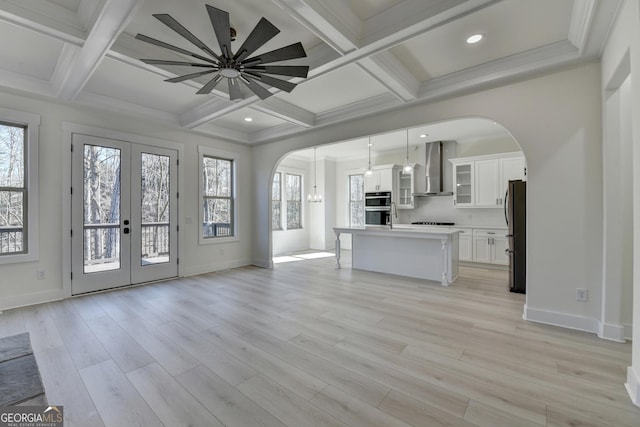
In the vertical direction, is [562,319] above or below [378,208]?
below

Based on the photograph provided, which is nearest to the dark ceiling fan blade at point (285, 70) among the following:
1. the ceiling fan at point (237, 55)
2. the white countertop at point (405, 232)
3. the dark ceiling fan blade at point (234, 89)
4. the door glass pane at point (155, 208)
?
the ceiling fan at point (237, 55)

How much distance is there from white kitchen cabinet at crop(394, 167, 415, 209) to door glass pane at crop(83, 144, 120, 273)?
20.8 ft

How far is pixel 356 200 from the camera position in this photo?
8.98 meters

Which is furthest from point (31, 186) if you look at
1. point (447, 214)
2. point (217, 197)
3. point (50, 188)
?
point (447, 214)

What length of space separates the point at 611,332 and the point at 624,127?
2.00m

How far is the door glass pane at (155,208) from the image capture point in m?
4.91

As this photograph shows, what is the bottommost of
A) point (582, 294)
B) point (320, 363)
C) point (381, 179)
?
point (320, 363)

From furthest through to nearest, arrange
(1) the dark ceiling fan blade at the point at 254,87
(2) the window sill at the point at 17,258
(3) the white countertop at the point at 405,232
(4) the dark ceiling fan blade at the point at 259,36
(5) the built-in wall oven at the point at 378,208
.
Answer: (5) the built-in wall oven at the point at 378,208 < (3) the white countertop at the point at 405,232 < (2) the window sill at the point at 17,258 < (1) the dark ceiling fan blade at the point at 254,87 < (4) the dark ceiling fan blade at the point at 259,36

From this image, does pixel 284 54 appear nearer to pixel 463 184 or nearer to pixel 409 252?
pixel 409 252

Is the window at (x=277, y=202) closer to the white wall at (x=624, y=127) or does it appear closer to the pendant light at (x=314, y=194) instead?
the pendant light at (x=314, y=194)

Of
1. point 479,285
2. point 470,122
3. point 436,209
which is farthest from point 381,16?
point 436,209

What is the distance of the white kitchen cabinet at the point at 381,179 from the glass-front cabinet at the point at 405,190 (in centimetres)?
28

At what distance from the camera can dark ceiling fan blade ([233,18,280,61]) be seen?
1.97 meters

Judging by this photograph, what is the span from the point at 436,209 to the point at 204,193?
18.7 ft
